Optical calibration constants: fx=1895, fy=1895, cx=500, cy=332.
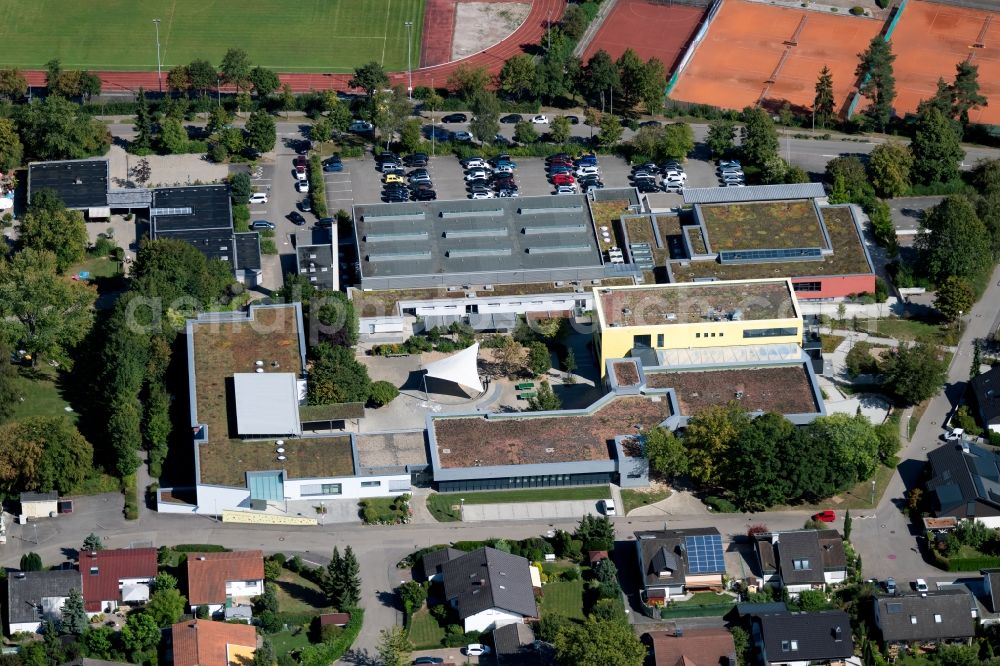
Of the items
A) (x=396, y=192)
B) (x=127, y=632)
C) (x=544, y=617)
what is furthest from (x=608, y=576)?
(x=396, y=192)

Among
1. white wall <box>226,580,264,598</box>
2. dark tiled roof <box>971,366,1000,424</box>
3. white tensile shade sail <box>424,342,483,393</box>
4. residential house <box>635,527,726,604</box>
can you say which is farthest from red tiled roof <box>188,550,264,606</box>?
dark tiled roof <box>971,366,1000,424</box>

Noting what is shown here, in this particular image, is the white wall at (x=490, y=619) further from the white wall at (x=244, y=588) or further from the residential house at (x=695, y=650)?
the white wall at (x=244, y=588)

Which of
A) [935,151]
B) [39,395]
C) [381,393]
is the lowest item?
[39,395]

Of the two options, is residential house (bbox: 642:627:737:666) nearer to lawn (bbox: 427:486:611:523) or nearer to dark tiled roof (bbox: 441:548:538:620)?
dark tiled roof (bbox: 441:548:538:620)

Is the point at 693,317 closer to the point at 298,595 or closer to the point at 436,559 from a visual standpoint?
the point at 436,559

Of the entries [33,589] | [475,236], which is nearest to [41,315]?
[33,589]

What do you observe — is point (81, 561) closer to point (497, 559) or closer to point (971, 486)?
point (497, 559)
